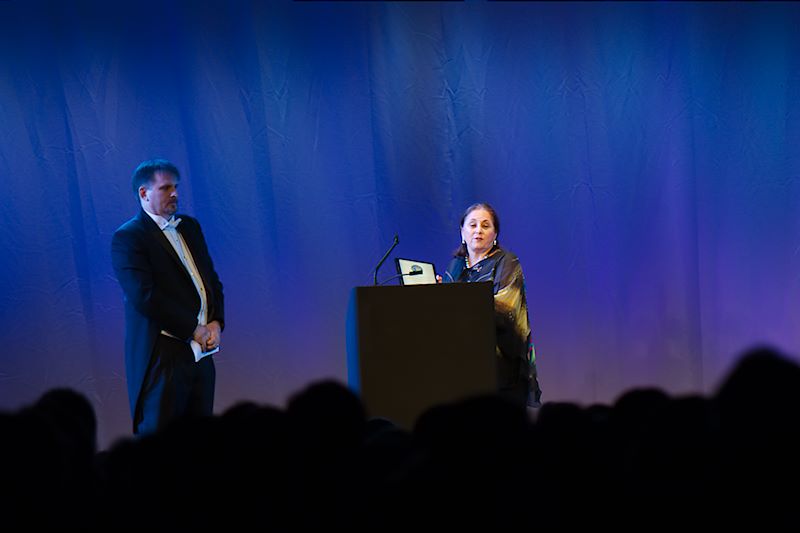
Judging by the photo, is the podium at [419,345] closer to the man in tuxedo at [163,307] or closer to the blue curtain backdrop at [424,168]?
the man in tuxedo at [163,307]

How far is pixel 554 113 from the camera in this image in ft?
12.5

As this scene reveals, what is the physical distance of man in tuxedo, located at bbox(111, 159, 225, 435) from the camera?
2656 mm

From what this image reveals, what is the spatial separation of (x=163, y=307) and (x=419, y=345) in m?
0.89

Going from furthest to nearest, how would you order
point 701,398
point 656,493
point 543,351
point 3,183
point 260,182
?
point 543,351 < point 260,182 < point 3,183 < point 701,398 < point 656,493

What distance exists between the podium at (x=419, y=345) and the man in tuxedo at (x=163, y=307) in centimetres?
61

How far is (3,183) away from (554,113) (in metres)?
2.55

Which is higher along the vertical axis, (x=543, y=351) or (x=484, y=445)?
(x=484, y=445)

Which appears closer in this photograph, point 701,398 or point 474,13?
point 701,398

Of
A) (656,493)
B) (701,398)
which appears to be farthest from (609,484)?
(701,398)

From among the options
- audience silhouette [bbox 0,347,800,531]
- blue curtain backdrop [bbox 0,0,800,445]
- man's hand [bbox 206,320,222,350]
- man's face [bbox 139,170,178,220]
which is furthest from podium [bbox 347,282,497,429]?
audience silhouette [bbox 0,347,800,531]

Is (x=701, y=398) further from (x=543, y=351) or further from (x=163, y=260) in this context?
(x=543, y=351)

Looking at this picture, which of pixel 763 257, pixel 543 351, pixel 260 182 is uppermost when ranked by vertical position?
pixel 260 182

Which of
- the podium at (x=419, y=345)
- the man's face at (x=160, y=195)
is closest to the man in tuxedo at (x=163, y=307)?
the man's face at (x=160, y=195)

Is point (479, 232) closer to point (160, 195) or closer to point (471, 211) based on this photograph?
point (471, 211)
